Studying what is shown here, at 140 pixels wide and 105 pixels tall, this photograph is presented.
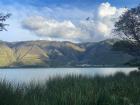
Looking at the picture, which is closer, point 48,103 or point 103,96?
point 48,103

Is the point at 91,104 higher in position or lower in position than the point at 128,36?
lower

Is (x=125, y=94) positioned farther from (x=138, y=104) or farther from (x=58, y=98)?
(x=58, y=98)

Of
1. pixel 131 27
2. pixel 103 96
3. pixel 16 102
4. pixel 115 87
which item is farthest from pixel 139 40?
pixel 16 102

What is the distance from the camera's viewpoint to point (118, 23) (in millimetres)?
47875

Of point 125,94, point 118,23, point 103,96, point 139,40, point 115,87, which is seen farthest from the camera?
point 118,23

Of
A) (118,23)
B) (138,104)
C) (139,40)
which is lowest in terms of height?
(138,104)

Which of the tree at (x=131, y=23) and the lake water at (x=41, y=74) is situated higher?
the tree at (x=131, y=23)

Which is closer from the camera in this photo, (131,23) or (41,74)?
(131,23)

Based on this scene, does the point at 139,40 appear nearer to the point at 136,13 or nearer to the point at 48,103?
the point at 136,13

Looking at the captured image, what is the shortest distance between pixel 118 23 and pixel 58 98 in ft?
122

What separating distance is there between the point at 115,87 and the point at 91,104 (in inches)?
223

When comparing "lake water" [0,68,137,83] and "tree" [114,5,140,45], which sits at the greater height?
"tree" [114,5,140,45]

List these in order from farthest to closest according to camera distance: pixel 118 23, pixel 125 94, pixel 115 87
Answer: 1. pixel 118 23
2. pixel 115 87
3. pixel 125 94

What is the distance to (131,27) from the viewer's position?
152 ft
